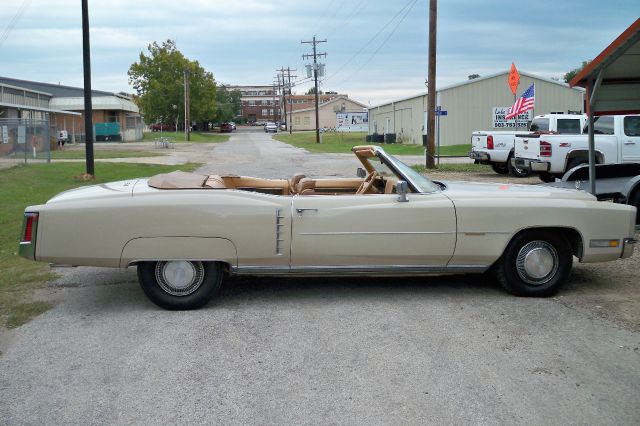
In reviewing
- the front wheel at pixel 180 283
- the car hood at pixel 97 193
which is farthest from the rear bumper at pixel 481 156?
the front wheel at pixel 180 283

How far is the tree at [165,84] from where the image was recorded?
80250 millimetres

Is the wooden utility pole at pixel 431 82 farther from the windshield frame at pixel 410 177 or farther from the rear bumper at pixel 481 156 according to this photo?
the windshield frame at pixel 410 177

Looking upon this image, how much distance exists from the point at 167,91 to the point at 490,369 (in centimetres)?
7957

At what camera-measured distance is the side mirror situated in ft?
19.7

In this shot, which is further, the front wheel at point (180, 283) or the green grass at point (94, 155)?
the green grass at point (94, 155)

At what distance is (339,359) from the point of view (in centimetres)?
486

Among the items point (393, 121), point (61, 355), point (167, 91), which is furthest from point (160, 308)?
point (167, 91)

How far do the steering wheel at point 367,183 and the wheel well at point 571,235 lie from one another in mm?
1427

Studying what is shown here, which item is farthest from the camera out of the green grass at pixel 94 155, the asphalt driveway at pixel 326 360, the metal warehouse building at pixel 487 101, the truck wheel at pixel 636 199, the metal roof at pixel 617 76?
the metal warehouse building at pixel 487 101

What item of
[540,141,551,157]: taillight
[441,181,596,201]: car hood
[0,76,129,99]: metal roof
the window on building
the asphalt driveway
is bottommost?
the asphalt driveway

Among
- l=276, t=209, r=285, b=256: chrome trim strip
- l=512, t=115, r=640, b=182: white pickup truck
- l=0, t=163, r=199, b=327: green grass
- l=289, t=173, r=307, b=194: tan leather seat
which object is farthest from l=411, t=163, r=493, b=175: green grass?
l=276, t=209, r=285, b=256: chrome trim strip

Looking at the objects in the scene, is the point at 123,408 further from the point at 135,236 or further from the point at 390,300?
the point at 390,300

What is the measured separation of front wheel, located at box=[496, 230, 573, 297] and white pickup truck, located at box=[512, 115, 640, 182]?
Answer: 427 inches

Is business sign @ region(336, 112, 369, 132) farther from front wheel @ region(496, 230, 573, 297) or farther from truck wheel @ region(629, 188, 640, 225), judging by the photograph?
front wheel @ region(496, 230, 573, 297)
